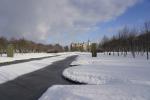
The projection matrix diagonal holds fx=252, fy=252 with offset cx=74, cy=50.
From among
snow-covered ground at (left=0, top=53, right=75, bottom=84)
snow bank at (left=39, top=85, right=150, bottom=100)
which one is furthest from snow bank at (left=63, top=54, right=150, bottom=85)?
snow-covered ground at (left=0, top=53, right=75, bottom=84)

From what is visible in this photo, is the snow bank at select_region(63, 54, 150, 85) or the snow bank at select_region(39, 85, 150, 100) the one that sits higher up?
the snow bank at select_region(63, 54, 150, 85)

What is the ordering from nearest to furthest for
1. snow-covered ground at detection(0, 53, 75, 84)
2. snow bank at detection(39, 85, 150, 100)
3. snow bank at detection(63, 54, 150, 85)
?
snow bank at detection(39, 85, 150, 100) < snow bank at detection(63, 54, 150, 85) < snow-covered ground at detection(0, 53, 75, 84)

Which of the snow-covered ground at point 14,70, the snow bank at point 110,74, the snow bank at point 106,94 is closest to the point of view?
the snow bank at point 106,94

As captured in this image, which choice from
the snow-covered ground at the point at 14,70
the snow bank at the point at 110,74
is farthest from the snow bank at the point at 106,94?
the snow-covered ground at the point at 14,70

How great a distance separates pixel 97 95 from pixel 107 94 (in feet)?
1.46

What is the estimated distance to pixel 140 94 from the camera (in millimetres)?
10328

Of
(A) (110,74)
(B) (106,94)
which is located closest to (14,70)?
(A) (110,74)

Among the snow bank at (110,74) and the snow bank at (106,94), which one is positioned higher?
the snow bank at (110,74)

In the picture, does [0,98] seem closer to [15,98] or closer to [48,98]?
[15,98]

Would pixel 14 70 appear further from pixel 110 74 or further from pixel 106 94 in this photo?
pixel 106 94

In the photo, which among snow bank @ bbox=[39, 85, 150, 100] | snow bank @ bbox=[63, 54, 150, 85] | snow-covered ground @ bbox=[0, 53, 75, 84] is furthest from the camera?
snow-covered ground @ bbox=[0, 53, 75, 84]

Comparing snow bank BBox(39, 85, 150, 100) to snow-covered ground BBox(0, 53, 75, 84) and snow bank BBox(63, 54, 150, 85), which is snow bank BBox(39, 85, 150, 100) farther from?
snow-covered ground BBox(0, 53, 75, 84)

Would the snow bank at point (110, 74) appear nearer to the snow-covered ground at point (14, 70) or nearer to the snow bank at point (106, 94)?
the snow bank at point (106, 94)

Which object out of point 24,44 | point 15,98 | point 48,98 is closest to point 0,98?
point 15,98
